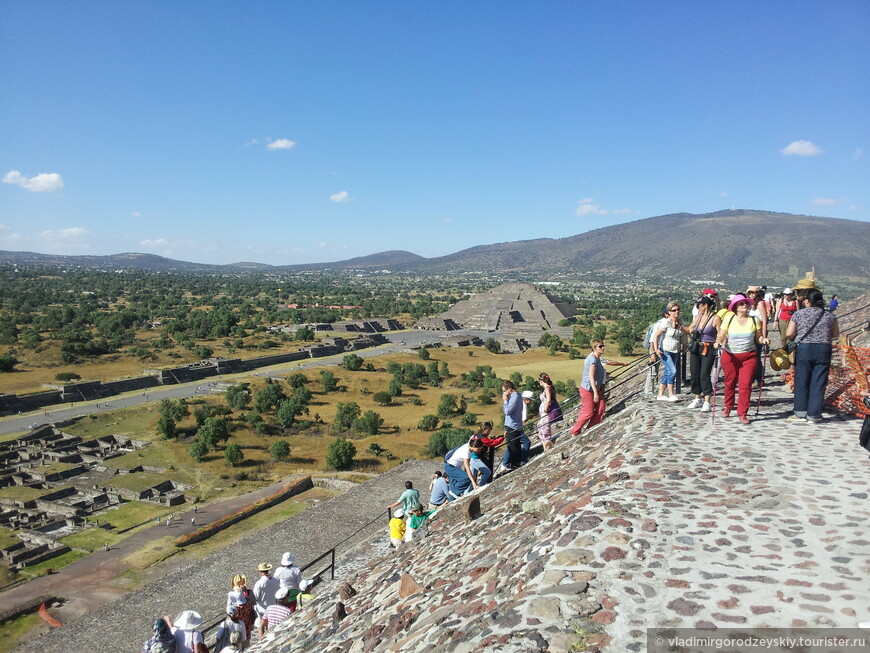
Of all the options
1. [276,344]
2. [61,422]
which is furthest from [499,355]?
[61,422]

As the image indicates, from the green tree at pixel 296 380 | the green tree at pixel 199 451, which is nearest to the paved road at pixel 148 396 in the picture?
the green tree at pixel 296 380

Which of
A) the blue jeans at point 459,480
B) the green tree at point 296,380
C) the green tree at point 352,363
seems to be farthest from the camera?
the green tree at point 352,363

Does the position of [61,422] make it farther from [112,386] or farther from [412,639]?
[412,639]

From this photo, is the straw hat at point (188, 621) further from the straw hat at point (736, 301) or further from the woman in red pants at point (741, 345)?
the straw hat at point (736, 301)

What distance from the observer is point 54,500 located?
64.9 feet

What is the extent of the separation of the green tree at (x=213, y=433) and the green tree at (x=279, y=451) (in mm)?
3081

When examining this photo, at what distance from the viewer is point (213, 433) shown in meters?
25.5

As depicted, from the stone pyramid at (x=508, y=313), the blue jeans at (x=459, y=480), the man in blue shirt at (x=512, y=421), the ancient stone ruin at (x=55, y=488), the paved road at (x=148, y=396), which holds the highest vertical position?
the man in blue shirt at (x=512, y=421)

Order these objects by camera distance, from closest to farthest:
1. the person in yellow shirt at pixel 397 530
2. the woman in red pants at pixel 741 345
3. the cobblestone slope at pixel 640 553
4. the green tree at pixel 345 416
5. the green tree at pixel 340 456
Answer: the cobblestone slope at pixel 640 553, the woman in red pants at pixel 741 345, the person in yellow shirt at pixel 397 530, the green tree at pixel 340 456, the green tree at pixel 345 416

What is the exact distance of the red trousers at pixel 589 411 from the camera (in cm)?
711

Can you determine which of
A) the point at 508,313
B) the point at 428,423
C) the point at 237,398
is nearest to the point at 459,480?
the point at 428,423

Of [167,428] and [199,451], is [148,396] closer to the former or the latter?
[167,428]

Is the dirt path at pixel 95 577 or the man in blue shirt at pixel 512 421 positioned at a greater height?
the man in blue shirt at pixel 512 421

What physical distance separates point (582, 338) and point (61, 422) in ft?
150
